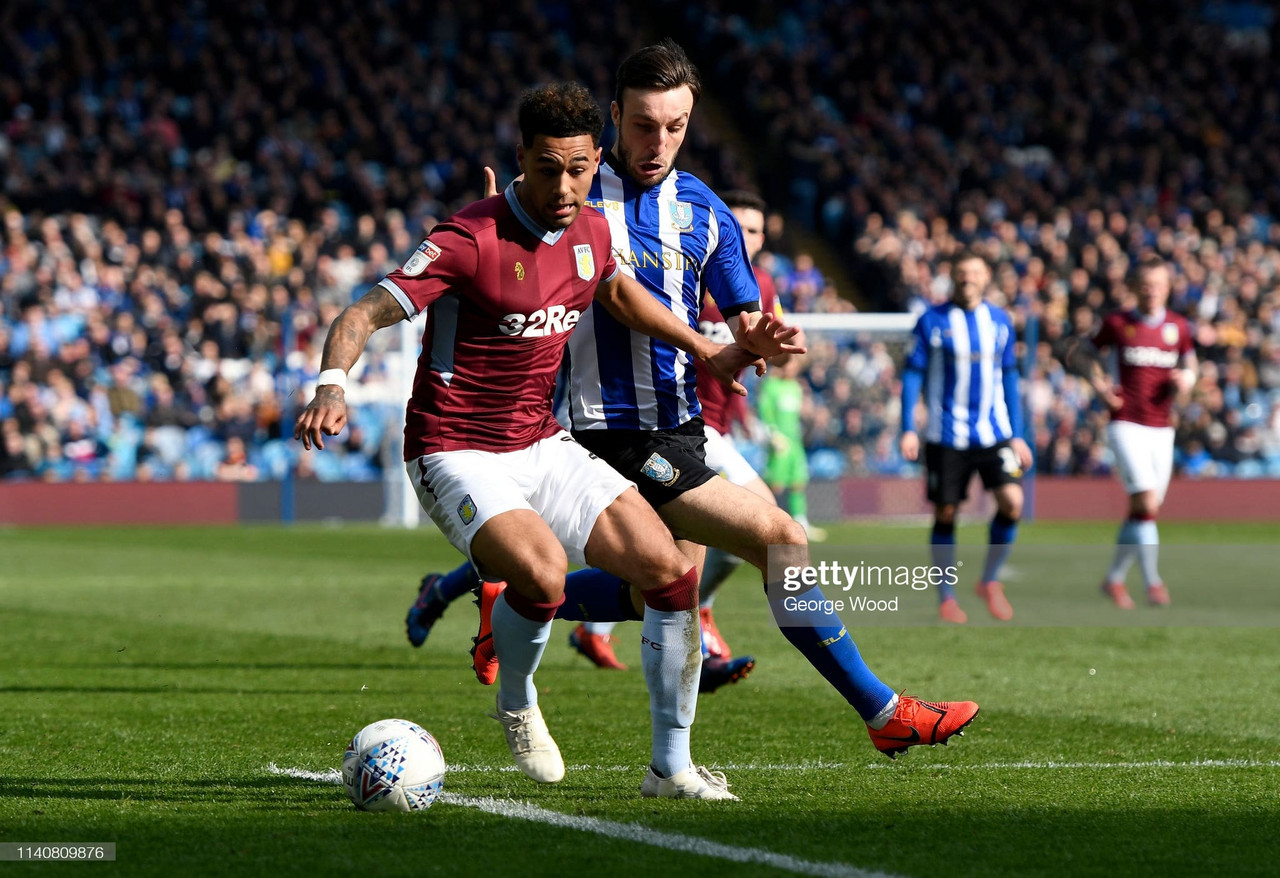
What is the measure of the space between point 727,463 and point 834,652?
2.30 metres

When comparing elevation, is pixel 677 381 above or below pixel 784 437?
above

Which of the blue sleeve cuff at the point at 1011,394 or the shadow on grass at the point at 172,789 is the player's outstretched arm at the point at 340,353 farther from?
the blue sleeve cuff at the point at 1011,394

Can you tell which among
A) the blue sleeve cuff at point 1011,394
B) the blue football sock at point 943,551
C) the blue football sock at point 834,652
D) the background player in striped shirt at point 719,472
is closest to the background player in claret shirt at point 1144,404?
the blue sleeve cuff at point 1011,394

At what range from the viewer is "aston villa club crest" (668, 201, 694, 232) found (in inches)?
223

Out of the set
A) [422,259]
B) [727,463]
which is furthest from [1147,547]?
[422,259]

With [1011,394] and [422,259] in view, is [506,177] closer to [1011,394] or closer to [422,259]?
[1011,394]

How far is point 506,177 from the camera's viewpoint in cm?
2664

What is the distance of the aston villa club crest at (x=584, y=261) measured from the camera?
5098mm

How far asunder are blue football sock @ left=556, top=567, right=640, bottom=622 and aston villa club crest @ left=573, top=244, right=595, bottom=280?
1681mm

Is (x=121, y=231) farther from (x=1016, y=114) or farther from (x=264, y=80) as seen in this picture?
(x=1016, y=114)

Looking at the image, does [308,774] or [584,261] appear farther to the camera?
[308,774]

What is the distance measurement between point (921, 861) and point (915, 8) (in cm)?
2914

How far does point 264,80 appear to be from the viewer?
25422 millimetres

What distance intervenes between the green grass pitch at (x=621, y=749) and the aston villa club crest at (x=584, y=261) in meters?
1.56
